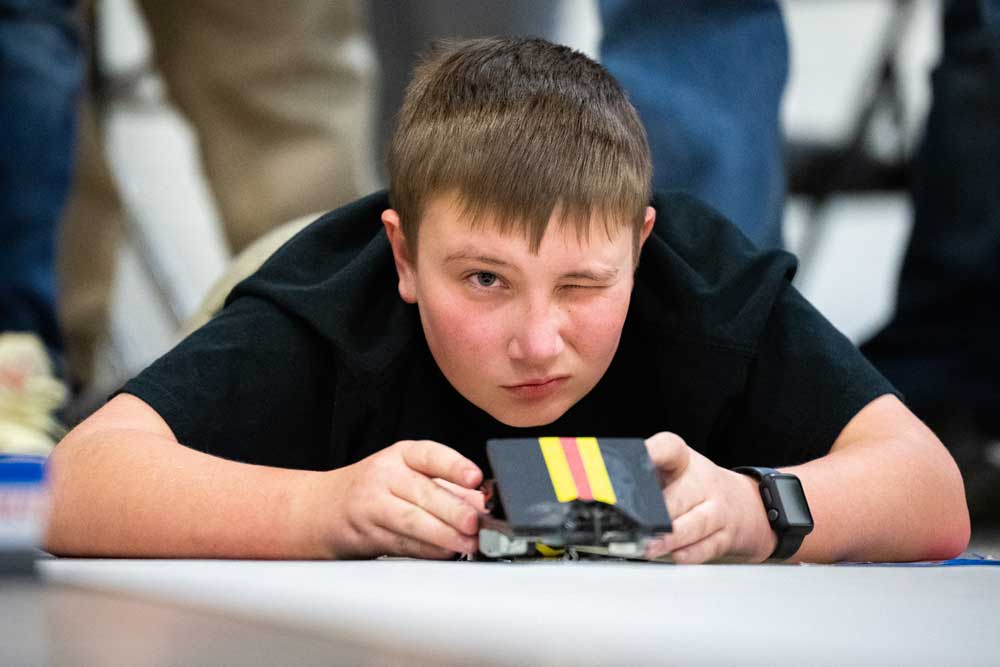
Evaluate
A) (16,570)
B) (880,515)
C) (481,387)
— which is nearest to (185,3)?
(481,387)

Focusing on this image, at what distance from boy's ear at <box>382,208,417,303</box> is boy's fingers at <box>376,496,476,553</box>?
0.32 m

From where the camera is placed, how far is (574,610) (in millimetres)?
536

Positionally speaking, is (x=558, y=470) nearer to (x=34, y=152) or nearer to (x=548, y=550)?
(x=548, y=550)

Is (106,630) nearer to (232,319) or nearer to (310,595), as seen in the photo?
(310,595)

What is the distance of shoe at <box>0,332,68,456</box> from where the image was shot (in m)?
1.51

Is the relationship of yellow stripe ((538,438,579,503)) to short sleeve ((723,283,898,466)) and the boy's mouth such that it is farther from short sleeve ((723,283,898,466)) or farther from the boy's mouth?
short sleeve ((723,283,898,466))

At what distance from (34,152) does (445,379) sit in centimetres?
97

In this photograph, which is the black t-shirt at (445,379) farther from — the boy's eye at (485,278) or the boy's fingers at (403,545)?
the boy's fingers at (403,545)

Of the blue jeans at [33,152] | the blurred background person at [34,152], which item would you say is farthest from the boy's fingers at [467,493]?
the blue jeans at [33,152]

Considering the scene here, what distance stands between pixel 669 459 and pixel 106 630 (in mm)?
466

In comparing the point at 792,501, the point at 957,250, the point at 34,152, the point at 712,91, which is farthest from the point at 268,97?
the point at 792,501

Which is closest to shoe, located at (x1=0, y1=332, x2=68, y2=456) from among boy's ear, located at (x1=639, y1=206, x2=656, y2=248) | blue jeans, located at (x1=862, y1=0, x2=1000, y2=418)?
boy's ear, located at (x1=639, y1=206, x2=656, y2=248)

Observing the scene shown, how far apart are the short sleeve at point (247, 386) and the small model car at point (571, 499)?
1.28ft

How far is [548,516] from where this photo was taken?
760 millimetres
